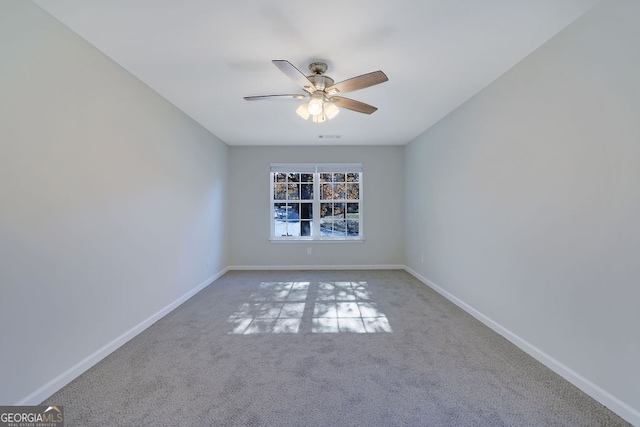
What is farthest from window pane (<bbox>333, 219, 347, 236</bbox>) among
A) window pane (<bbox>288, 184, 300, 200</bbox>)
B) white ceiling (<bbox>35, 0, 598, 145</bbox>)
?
white ceiling (<bbox>35, 0, 598, 145</bbox>)

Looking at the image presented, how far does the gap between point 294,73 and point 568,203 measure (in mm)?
2100

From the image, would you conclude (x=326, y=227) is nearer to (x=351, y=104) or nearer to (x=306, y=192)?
(x=306, y=192)

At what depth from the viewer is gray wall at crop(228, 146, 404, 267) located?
5047 millimetres

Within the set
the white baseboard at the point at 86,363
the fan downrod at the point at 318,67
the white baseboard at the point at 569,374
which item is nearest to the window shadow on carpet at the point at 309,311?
the white baseboard at the point at 86,363

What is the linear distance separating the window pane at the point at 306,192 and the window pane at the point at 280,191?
1.10 ft

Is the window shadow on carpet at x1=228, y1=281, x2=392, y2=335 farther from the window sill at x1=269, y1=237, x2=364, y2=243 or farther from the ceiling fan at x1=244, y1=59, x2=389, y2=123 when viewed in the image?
the ceiling fan at x1=244, y1=59, x2=389, y2=123

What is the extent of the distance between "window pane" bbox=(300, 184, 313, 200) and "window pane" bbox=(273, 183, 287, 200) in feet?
1.10

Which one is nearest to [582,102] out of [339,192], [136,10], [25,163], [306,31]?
[306,31]

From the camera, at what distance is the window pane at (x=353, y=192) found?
5.22m

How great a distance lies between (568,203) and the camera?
1.78 meters

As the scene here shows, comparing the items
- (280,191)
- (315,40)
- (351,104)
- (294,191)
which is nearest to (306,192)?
(294,191)

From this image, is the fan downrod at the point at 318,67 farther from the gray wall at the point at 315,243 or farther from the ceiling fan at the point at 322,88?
the gray wall at the point at 315,243

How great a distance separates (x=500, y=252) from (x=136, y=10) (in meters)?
3.34

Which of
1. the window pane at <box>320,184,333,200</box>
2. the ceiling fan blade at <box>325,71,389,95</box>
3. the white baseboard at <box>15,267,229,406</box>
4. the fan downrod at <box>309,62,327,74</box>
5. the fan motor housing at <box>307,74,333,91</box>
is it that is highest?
the fan downrod at <box>309,62,327,74</box>
